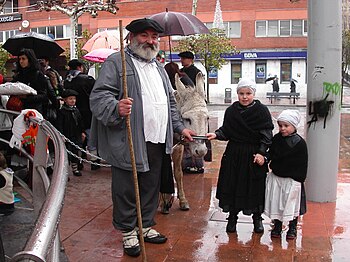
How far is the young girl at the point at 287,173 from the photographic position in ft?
15.5

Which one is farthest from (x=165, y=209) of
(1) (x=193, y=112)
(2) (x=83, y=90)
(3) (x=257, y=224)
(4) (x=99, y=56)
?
(4) (x=99, y=56)

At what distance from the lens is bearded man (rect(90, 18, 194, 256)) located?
4.26m

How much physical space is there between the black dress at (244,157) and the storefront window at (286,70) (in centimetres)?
3517

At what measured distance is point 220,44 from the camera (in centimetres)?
3216

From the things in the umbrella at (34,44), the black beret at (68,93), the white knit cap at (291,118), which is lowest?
the white knit cap at (291,118)

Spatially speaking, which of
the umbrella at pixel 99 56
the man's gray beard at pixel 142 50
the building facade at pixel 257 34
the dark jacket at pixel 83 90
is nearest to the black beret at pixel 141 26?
the man's gray beard at pixel 142 50

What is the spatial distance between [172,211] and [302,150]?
1899 millimetres

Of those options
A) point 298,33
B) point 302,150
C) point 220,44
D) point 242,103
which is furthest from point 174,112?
point 298,33

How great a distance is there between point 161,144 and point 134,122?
44 cm

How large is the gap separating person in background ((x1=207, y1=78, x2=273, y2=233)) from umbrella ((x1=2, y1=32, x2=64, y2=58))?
16.7 ft

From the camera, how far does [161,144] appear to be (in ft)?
15.1

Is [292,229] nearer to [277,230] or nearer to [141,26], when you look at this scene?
[277,230]

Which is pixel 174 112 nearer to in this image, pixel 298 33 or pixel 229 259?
pixel 229 259

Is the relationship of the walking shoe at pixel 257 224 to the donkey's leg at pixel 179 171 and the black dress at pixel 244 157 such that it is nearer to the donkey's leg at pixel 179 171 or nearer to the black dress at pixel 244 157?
the black dress at pixel 244 157
